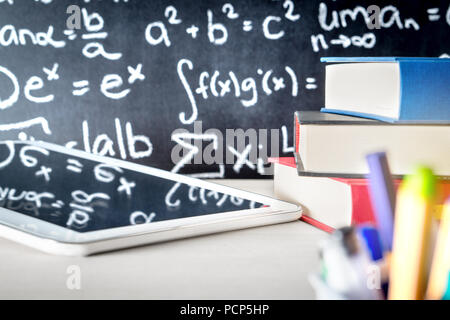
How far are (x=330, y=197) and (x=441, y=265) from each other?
0.24 m

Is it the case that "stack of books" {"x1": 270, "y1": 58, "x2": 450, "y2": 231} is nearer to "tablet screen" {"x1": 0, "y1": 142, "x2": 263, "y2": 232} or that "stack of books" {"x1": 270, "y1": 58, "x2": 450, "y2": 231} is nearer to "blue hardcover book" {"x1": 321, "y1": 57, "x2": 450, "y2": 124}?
"blue hardcover book" {"x1": 321, "y1": 57, "x2": 450, "y2": 124}

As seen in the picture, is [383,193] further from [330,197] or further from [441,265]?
[330,197]

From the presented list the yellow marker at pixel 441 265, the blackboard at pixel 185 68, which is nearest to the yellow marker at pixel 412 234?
the yellow marker at pixel 441 265

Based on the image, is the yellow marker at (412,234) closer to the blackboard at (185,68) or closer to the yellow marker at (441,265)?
the yellow marker at (441,265)

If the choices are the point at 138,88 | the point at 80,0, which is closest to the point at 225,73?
the point at 138,88

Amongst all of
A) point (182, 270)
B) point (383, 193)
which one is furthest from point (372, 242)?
point (182, 270)

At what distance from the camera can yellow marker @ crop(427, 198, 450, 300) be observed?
0.29 meters

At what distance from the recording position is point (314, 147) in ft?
1.72

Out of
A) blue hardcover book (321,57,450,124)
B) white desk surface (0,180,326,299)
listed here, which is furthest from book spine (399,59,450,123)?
white desk surface (0,180,326,299)

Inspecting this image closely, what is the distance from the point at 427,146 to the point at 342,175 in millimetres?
96

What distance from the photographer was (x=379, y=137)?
515mm

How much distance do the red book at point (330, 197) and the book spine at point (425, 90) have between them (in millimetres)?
74

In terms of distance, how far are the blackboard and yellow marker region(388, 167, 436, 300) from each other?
0.60 meters

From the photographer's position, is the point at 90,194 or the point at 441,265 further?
the point at 90,194
